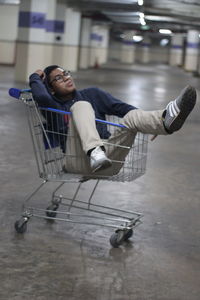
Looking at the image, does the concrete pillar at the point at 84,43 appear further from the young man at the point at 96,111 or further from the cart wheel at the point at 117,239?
the cart wheel at the point at 117,239

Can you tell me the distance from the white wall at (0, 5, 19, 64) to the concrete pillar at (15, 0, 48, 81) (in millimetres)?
13973

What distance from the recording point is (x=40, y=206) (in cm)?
510

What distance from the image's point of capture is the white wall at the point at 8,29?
3612 cm

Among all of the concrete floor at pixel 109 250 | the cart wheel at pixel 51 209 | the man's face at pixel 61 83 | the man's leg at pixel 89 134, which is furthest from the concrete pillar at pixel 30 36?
the man's leg at pixel 89 134

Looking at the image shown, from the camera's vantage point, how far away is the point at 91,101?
459cm

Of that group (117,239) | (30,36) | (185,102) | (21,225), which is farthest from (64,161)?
(30,36)

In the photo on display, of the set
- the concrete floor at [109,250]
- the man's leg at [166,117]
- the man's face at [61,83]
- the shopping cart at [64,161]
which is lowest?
the concrete floor at [109,250]

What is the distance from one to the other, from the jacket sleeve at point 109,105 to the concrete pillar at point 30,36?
58.0 ft

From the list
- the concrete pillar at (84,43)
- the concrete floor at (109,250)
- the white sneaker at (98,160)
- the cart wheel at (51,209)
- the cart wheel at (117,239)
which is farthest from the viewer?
the concrete pillar at (84,43)

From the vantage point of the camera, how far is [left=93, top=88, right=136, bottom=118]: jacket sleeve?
14.8 ft

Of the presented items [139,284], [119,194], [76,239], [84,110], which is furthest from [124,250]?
[119,194]

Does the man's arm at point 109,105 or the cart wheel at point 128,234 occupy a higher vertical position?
the man's arm at point 109,105

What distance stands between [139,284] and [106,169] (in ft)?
3.15

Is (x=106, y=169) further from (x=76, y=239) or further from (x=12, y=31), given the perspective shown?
(x=12, y=31)
